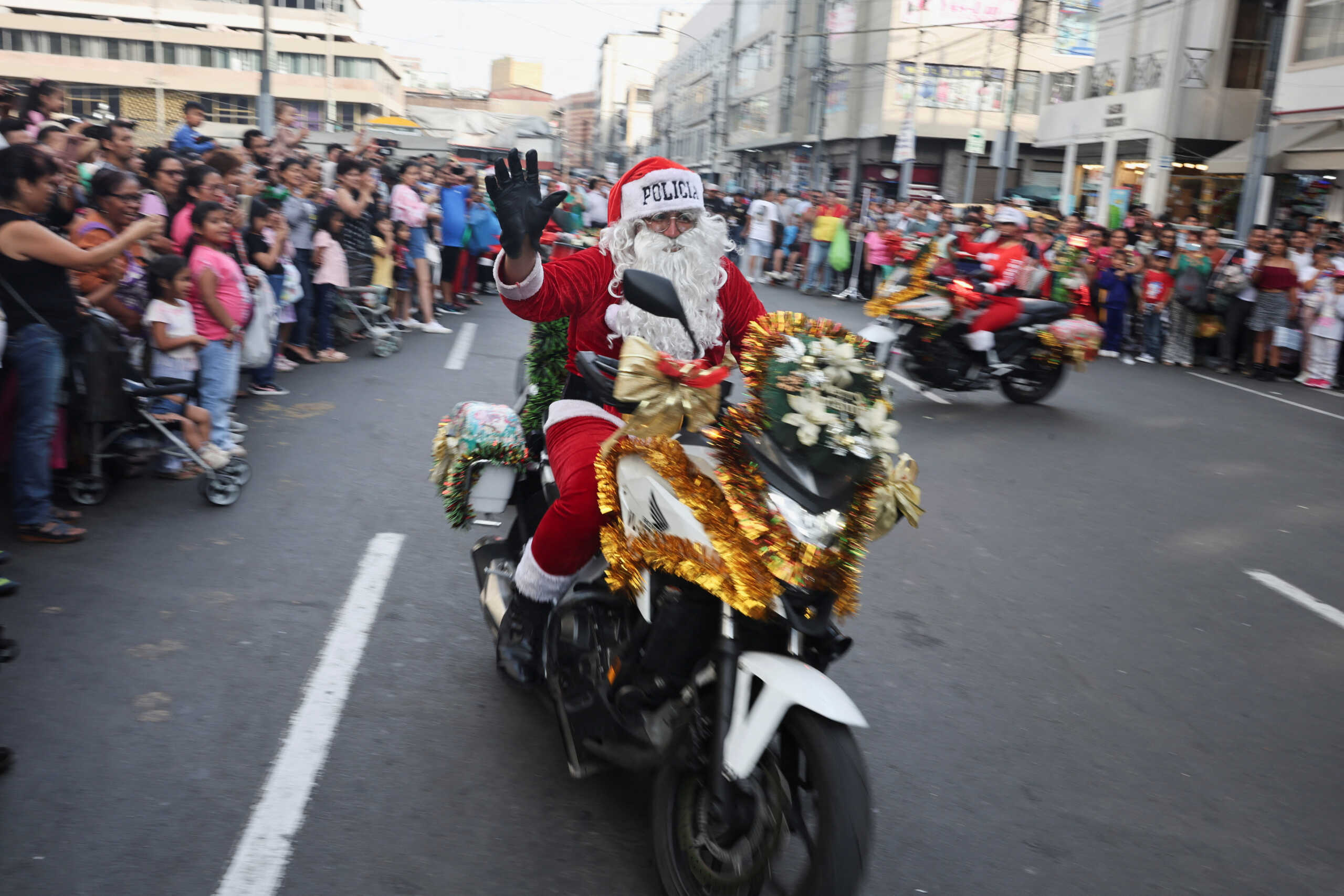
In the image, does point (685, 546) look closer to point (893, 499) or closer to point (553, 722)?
point (893, 499)

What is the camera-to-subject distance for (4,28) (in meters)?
76.6

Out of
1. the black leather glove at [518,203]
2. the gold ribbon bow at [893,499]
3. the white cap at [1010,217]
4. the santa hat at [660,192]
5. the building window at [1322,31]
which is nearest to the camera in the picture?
the gold ribbon bow at [893,499]

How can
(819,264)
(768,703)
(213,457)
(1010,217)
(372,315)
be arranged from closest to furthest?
(768,703), (213,457), (372,315), (1010,217), (819,264)

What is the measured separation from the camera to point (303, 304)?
1104 cm

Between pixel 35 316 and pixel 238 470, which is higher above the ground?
pixel 35 316

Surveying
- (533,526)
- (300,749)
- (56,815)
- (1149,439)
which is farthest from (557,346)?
(1149,439)

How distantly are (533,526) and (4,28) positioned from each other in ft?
296

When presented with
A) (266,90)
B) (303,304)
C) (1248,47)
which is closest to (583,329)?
(303,304)

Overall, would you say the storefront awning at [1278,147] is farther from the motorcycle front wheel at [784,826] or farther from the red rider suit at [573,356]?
the motorcycle front wheel at [784,826]

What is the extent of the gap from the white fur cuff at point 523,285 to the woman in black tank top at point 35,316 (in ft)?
10.3

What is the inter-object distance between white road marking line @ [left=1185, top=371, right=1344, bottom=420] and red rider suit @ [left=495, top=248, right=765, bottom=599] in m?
10.6

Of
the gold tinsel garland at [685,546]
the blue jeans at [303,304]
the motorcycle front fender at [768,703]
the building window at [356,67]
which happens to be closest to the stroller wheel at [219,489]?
the gold tinsel garland at [685,546]

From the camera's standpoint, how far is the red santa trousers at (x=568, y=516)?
3.36 metres

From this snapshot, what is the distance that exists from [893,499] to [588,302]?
1.39m
